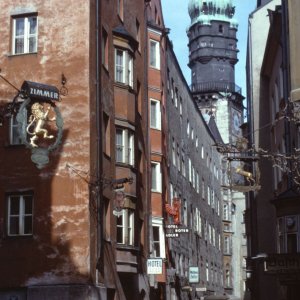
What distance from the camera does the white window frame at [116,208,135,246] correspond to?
33.0 metres

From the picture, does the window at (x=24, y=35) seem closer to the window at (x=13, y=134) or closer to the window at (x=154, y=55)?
the window at (x=13, y=134)

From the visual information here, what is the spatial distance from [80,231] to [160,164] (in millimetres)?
14484

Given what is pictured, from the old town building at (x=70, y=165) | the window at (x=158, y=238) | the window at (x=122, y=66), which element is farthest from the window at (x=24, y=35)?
the window at (x=158, y=238)

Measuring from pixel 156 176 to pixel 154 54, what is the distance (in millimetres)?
7069

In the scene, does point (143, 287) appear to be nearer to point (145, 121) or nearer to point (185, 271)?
point (145, 121)

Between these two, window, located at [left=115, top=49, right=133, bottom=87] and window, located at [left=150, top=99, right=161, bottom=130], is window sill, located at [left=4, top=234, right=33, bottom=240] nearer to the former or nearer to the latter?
window, located at [left=115, top=49, right=133, bottom=87]

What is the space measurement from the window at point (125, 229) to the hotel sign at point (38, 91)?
1503 centimetres

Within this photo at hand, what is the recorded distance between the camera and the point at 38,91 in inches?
710

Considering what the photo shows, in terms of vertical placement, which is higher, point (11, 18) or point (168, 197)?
point (11, 18)

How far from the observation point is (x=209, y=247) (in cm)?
6875

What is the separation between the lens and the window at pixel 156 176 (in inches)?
1662

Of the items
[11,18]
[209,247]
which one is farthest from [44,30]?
[209,247]

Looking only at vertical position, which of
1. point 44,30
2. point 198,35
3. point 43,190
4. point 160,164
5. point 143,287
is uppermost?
point 198,35

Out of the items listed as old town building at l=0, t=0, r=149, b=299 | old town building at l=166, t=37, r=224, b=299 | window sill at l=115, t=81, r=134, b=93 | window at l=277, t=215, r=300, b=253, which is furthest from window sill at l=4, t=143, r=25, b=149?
old town building at l=166, t=37, r=224, b=299
